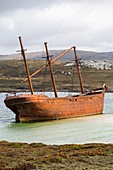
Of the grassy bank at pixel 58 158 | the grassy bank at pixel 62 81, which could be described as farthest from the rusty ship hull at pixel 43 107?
the grassy bank at pixel 62 81

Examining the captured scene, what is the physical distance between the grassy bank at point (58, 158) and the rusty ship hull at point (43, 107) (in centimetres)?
2798

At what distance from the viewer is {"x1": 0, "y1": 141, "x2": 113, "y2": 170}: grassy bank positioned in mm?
17875

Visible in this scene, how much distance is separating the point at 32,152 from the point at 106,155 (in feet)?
13.8

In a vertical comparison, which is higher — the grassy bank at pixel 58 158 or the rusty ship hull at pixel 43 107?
the grassy bank at pixel 58 158

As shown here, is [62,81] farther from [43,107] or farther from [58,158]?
[58,158]

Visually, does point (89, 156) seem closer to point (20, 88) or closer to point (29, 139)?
point (29, 139)

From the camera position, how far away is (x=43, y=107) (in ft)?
175

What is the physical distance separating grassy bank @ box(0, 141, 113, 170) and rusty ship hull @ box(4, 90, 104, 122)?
91.8ft

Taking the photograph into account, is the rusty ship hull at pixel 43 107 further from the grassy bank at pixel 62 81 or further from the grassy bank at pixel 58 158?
the grassy bank at pixel 62 81

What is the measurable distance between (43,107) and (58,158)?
33755mm

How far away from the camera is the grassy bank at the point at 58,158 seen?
17875 millimetres

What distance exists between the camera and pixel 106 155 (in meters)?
20.6

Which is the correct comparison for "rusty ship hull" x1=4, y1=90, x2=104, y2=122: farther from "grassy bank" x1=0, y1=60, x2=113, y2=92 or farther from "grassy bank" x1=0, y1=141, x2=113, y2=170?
"grassy bank" x1=0, y1=60, x2=113, y2=92

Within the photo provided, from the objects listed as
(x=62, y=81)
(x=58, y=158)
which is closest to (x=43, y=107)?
(x=58, y=158)
